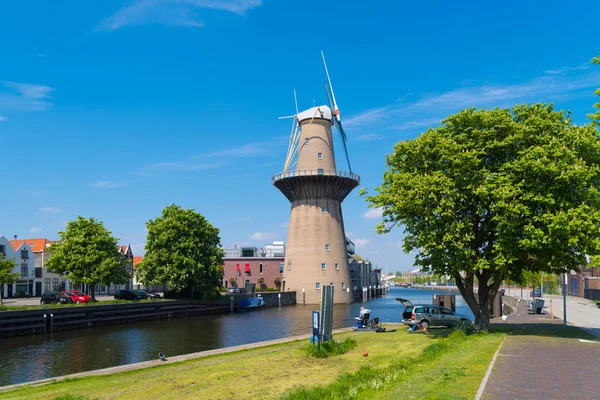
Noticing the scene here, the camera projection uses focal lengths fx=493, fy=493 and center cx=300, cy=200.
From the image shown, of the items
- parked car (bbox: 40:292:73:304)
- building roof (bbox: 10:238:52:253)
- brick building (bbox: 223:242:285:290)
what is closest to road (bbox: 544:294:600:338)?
parked car (bbox: 40:292:73:304)

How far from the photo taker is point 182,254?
63.1 m

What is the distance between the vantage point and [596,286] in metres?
88.2

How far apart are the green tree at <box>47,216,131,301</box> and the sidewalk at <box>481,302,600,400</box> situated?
44.9 metres

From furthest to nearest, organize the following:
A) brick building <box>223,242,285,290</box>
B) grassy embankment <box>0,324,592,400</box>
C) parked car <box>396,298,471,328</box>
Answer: brick building <box>223,242,285,290</box> → parked car <box>396,298,471,328</box> → grassy embankment <box>0,324,592,400</box>

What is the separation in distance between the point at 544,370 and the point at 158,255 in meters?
53.6

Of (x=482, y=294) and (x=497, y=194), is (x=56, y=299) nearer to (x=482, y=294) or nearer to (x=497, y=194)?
(x=482, y=294)

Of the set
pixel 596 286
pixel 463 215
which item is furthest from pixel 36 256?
pixel 596 286

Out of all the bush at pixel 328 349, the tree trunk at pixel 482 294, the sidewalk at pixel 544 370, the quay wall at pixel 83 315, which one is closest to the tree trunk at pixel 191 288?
the quay wall at pixel 83 315

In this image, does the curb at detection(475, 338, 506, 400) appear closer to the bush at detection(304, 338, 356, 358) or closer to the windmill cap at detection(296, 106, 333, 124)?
the bush at detection(304, 338, 356, 358)

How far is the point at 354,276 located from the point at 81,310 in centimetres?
9159

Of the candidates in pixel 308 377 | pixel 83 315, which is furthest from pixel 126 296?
pixel 308 377

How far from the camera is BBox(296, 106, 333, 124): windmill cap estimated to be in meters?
87.2

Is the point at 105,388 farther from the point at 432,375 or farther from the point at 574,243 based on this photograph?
the point at 574,243

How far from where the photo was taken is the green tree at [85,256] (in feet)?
181
